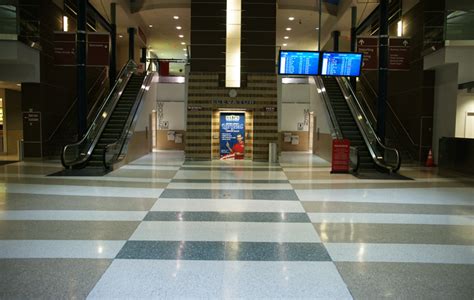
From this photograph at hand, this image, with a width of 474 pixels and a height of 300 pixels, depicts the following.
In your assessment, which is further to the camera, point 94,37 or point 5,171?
point 94,37

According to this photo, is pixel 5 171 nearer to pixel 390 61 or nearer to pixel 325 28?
pixel 390 61

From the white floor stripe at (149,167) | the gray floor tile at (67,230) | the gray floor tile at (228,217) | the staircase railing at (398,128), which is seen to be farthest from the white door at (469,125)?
the gray floor tile at (67,230)

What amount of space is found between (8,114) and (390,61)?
17716 millimetres

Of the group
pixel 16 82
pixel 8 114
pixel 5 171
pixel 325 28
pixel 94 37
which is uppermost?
pixel 325 28

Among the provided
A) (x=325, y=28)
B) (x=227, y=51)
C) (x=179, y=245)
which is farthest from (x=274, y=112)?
(x=179, y=245)

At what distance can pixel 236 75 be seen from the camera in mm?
18156

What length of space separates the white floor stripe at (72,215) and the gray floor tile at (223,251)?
5.08 feet

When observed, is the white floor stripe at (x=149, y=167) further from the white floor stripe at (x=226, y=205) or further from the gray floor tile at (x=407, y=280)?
the gray floor tile at (x=407, y=280)

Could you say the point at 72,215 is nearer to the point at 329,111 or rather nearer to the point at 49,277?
the point at 49,277

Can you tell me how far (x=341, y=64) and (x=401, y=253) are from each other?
1052cm

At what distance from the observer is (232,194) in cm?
911

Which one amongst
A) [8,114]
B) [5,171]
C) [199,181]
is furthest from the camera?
[8,114]

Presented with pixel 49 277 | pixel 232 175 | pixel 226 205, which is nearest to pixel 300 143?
pixel 232 175

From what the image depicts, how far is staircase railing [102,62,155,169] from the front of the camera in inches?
539
